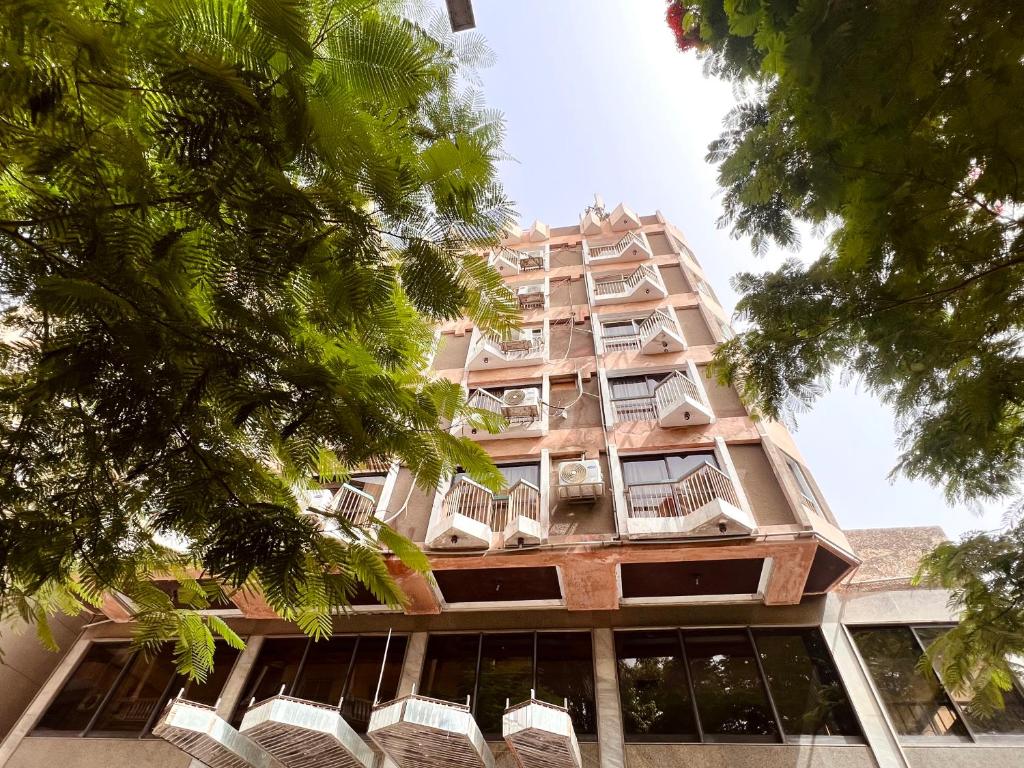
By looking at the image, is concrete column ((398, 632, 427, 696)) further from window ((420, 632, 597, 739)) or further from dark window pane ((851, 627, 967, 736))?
dark window pane ((851, 627, 967, 736))

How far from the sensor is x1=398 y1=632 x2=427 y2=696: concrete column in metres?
8.59

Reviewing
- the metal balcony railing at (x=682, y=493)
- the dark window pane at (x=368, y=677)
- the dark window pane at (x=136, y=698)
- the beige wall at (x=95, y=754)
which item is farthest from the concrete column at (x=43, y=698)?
the metal balcony railing at (x=682, y=493)

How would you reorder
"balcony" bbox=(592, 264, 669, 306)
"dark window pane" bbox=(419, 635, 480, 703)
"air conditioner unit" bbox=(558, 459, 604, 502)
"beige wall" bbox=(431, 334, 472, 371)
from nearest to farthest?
1. "dark window pane" bbox=(419, 635, 480, 703)
2. "air conditioner unit" bbox=(558, 459, 604, 502)
3. "beige wall" bbox=(431, 334, 472, 371)
4. "balcony" bbox=(592, 264, 669, 306)

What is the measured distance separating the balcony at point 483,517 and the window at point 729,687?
256cm

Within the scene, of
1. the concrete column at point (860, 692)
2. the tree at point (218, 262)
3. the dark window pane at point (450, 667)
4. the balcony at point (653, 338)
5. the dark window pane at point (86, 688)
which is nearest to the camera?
the tree at point (218, 262)

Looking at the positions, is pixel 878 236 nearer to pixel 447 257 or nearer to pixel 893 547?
pixel 447 257

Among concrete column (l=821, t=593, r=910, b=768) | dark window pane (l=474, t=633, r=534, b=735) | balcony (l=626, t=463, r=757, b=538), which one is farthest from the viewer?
dark window pane (l=474, t=633, r=534, b=735)

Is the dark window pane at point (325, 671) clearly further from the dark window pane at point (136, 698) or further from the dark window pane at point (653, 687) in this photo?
the dark window pane at point (653, 687)

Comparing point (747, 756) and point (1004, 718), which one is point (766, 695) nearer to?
point (747, 756)

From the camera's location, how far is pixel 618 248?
17.0 m

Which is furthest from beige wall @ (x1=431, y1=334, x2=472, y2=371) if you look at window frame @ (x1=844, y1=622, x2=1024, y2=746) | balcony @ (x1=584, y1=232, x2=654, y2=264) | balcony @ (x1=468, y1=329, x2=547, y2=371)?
window frame @ (x1=844, y1=622, x2=1024, y2=746)

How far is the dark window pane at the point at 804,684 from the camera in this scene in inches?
303

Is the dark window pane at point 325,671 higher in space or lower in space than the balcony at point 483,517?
lower

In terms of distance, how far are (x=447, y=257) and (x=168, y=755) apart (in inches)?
417
